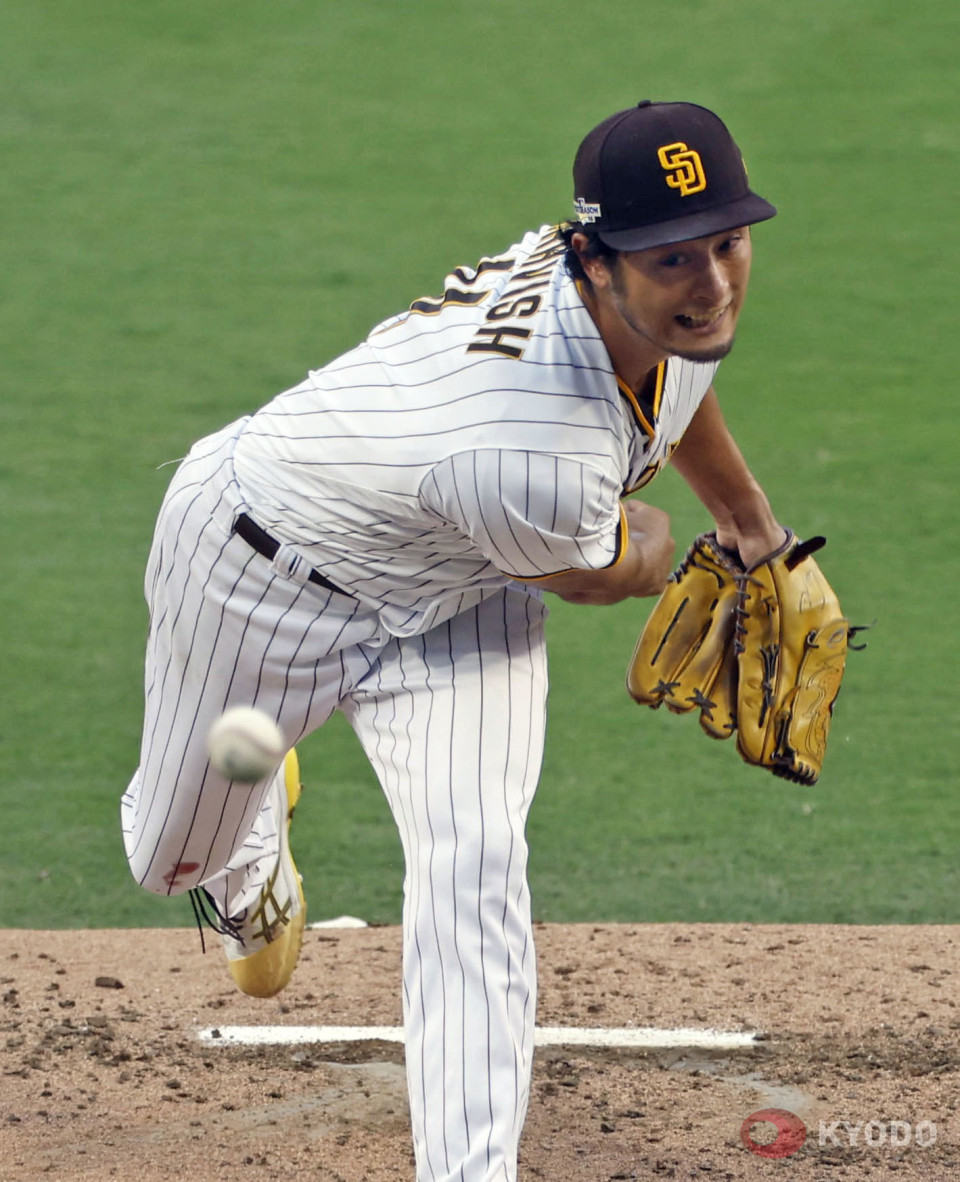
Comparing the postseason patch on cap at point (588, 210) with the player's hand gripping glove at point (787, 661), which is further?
the player's hand gripping glove at point (787, 661)

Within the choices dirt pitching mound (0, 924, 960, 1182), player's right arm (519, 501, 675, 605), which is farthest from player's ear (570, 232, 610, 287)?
dirt pitching mound (0, 924, 960, 1182)

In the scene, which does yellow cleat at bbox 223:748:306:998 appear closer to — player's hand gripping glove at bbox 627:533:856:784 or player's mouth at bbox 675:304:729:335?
player's hand gripping glove at bbox 627:533:856:784

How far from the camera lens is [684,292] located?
7.17 feet

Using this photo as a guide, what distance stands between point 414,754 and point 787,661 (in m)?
0.93

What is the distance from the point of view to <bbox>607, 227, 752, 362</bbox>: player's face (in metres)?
2.18

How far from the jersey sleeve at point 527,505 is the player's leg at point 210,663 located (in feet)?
1.13

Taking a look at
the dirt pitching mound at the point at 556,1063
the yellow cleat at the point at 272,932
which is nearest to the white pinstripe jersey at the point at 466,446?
the yellow cleat at the point at 272,932

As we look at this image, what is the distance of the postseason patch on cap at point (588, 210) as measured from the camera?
2.21 m

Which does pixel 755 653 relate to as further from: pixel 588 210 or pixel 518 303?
pixel 588 210

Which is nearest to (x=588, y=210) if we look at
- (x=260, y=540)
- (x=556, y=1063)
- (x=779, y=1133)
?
→ (x=260, y=540)

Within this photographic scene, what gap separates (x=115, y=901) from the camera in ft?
13.9

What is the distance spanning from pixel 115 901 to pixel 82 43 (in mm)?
7061

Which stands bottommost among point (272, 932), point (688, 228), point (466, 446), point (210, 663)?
point (272, 932)

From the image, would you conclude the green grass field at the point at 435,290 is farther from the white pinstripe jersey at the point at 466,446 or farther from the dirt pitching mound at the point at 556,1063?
the white pinstripe jersey at the point at 466,446
